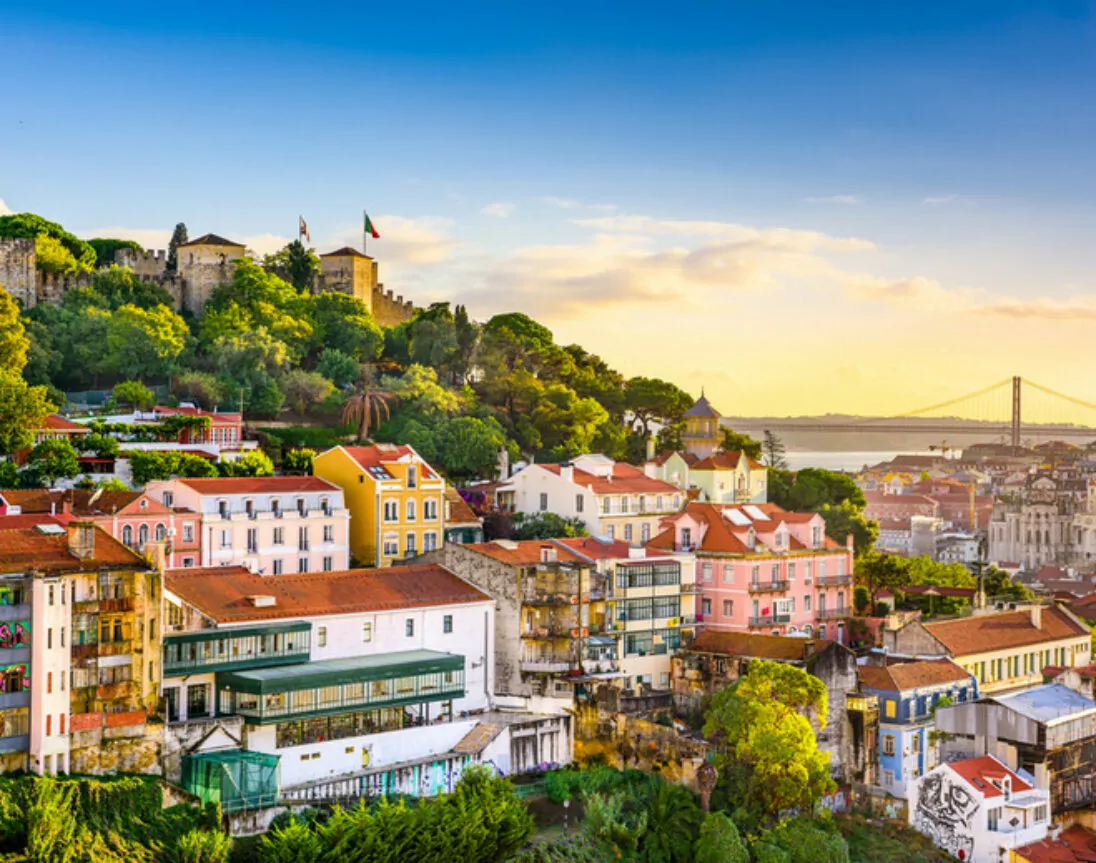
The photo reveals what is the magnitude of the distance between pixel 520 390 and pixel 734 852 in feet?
116

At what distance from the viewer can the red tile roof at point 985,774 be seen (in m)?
37.0

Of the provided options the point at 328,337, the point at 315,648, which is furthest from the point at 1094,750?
the point at 328,337

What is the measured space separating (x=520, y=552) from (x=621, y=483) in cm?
1199

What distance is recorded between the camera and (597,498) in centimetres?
4966

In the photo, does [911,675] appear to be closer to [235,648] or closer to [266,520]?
[266,520]

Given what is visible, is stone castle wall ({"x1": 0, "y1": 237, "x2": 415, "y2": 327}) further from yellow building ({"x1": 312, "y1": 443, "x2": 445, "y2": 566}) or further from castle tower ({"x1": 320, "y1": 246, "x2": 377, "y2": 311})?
yellow building ({"x1": 312, "y1": 443, "x2": 445, "y2": 566})

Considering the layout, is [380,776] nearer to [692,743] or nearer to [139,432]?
[692,743]

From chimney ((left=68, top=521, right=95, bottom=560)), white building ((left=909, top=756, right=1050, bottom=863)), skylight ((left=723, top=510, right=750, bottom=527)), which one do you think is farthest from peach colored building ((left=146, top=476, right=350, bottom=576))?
white building ((left=909, top=756, right=1050, bottom=863))

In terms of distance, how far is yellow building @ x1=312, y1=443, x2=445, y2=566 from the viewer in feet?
149

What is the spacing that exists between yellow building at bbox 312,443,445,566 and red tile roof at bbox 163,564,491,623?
6.34 meters

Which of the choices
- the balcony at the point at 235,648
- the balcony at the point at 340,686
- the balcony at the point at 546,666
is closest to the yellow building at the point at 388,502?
the balcony at the point at 546,666

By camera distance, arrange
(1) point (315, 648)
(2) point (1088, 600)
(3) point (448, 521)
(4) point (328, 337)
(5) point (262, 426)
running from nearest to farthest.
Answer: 1. (1) point (315, 648)
2. (3) point (448, 521)
3. (5) point (262, 426)
4. (2) point (1088, 600)
5. (4) point (328, 337)

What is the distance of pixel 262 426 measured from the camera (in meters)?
57.5

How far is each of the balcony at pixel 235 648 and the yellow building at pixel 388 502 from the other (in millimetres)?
11562
